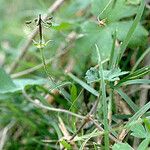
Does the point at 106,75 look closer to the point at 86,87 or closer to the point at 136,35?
the point at 86,87

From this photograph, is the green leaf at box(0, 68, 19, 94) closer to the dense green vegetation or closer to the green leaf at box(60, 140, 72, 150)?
the dense green vegetation

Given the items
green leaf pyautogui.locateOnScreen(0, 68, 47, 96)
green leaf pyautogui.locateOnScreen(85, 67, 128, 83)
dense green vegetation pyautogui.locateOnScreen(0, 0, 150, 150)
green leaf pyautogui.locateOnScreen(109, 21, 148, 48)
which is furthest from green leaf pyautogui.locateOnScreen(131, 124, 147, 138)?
green leaf pyautogui.locateOnScreen(0, 68, 47, 96)

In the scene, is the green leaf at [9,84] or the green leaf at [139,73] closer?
the green leaf at [139,73]

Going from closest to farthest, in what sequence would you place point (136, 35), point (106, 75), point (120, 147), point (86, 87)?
point (120, 147)
point (106, 75)
point (86, 87)
point (136, 35)

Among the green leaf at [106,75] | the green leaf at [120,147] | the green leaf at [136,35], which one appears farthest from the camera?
the green leaf at [136,35]

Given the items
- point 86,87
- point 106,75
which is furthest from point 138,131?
point 86,87

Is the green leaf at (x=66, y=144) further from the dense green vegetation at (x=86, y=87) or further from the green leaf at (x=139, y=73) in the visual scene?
the green leaf at (x=139, y=73)

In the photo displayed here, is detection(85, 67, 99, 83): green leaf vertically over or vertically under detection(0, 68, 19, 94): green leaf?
over

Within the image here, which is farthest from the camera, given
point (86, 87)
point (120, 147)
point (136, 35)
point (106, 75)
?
point (136, 35)

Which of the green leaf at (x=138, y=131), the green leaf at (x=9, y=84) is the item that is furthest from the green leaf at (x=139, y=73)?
the green leaf at (x=9, y=84)
